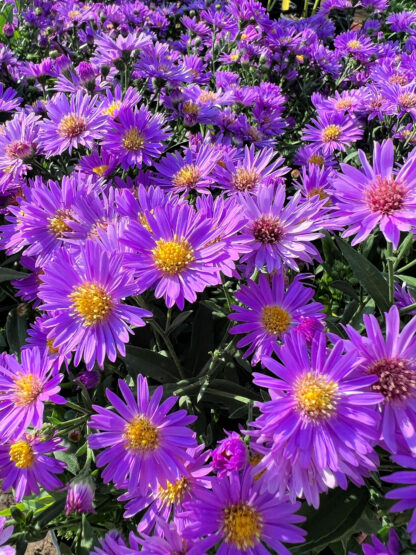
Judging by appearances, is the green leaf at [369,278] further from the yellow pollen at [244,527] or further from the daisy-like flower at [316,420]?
the yellow pollen at [244,527]

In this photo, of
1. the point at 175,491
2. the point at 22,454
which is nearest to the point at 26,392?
the point at 22,454

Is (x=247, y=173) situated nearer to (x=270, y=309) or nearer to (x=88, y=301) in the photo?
(x=270, y=309)

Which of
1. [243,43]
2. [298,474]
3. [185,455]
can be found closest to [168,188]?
[185,455]

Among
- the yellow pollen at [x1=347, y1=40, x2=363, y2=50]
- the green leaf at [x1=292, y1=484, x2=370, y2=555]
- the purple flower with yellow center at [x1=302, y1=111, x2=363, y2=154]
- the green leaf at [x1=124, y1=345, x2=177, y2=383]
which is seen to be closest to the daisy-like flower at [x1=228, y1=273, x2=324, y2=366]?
the green leaf at [x1=124, y1=345, x2=177, y2=383]

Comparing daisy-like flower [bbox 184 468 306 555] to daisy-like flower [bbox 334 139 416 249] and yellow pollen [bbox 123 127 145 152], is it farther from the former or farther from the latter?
yellow pollen [bbox 123 127 145 152]

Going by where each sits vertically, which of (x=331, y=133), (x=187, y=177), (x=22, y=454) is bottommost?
(x=22, y=454)

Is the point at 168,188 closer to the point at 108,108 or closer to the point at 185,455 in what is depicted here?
A: the point at 108,108
